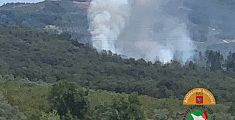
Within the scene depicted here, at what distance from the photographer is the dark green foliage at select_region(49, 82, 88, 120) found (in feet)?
124

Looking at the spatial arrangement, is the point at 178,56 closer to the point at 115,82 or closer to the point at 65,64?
the point at 65,64

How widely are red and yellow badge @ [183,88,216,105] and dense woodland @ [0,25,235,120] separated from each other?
20807mm

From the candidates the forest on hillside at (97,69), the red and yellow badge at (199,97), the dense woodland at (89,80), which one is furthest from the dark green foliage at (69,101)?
the forest on hillside at (97,69)

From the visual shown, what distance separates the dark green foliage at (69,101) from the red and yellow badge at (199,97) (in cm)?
2720

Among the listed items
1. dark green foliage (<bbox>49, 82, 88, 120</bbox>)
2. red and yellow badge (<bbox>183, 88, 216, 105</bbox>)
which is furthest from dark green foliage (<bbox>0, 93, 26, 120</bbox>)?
red and yellow badge (<bbox>183, 88, 216, 105</bbox>)

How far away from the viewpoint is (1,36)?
360ft

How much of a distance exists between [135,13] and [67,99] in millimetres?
111172

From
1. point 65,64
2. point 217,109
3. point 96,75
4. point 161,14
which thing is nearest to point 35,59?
point 65,64

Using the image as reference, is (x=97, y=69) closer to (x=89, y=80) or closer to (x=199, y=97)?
(x=89, y=80)

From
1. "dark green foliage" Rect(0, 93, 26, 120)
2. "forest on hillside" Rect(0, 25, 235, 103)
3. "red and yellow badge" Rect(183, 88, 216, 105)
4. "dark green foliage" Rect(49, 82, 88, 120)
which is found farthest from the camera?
"forest on hillside" Rect(0, 25, 235, 103)

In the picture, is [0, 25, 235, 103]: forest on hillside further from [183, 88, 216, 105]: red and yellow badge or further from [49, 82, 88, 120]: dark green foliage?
[183, 88, 216, 105]: red and yellow badge

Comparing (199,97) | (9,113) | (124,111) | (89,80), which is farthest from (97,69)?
(199,97)

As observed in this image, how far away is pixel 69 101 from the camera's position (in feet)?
126

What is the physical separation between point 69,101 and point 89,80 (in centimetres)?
4344
